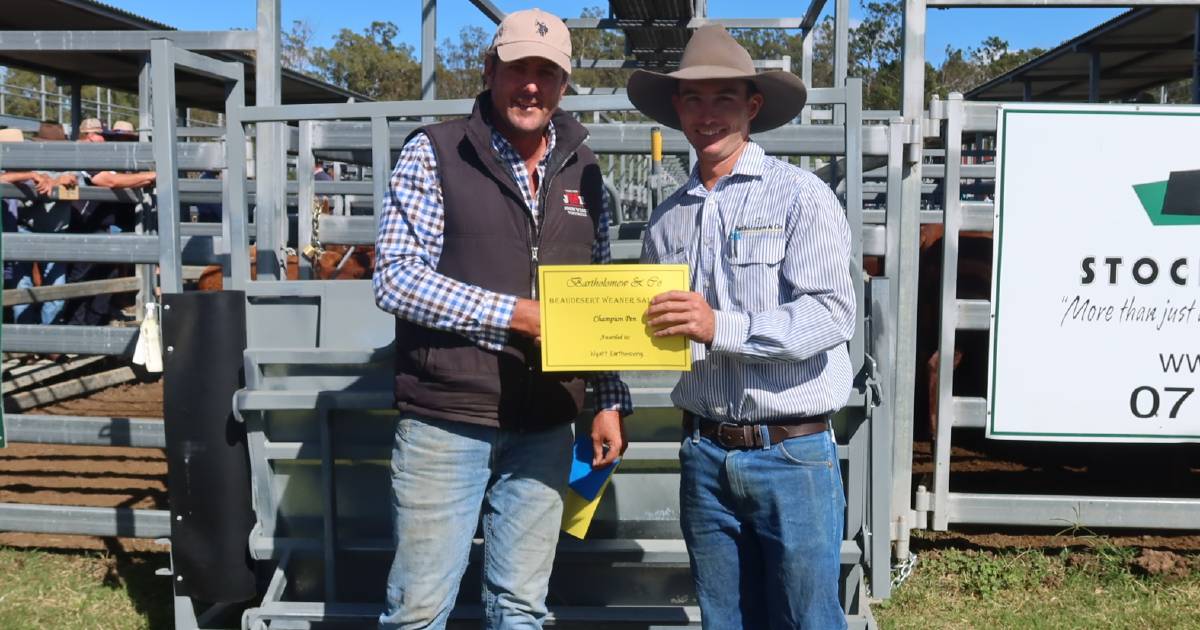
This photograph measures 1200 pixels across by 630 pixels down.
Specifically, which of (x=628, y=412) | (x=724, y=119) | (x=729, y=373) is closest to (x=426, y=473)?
(x=628, y=412)

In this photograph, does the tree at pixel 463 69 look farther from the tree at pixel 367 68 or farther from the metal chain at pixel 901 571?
the metal chain at pixel 901 571

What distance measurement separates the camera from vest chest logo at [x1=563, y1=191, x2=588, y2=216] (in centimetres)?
261

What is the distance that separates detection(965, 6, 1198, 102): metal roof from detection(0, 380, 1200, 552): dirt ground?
4987 millimetres

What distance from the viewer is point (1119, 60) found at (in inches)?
590

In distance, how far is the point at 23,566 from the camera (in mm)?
4352

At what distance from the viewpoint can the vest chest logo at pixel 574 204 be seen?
8.57 feet

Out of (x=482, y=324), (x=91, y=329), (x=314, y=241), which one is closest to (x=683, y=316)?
(x=482, y=324)

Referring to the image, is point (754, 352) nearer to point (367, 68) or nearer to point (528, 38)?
point (528, 38)

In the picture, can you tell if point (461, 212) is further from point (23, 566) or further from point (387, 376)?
point (23, 566)

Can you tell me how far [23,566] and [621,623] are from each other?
2624 mm

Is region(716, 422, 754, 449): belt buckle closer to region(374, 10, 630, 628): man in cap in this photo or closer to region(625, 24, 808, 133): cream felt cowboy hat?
region(374, 10, 630, 628): man in cap

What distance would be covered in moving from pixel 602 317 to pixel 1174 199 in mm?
2522

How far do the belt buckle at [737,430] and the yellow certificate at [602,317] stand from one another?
195 millimetres

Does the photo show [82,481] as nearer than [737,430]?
No
